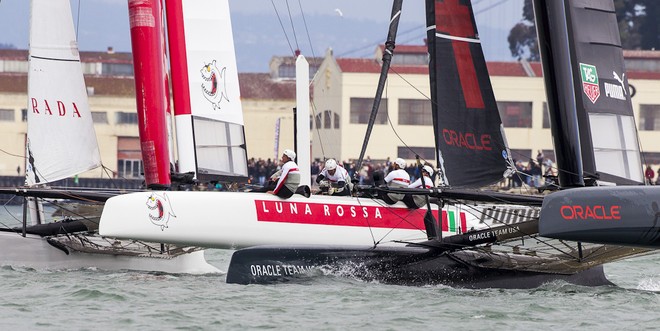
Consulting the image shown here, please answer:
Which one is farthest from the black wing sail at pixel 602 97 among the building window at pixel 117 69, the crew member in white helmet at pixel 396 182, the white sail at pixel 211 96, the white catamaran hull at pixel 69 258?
the building window at pixel 117 69

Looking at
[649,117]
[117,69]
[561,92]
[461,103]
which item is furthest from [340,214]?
[117,69]

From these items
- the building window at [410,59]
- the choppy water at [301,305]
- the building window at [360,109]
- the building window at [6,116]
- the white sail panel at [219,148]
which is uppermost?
the building window at [410,59]

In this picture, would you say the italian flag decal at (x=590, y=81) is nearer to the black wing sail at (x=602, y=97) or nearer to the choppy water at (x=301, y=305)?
the black wing sail at (x=602, y=97)

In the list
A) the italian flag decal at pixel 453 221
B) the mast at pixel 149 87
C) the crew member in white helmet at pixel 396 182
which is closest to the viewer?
the crew member in white helmet at pixel 396 182

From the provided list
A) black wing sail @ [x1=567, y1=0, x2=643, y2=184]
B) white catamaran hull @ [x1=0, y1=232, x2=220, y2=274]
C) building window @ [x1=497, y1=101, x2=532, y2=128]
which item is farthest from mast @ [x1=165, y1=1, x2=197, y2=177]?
building window @ [x1=497, y1=101, x2=532, y2=128]

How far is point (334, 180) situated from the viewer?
15414 millimetres

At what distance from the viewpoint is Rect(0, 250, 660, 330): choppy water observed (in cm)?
1088

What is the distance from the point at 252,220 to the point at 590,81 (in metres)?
3.82

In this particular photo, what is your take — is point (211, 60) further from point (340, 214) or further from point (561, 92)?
point (561, 92)

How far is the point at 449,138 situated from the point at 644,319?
328cm

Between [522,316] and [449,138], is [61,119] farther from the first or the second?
[522,316]

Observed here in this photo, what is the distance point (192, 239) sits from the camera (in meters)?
14.2

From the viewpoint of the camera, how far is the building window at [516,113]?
50219 millimetres

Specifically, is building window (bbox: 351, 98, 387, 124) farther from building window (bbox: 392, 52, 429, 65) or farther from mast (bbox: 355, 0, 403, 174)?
mast (bbox: 355, 0, 403, 174)
